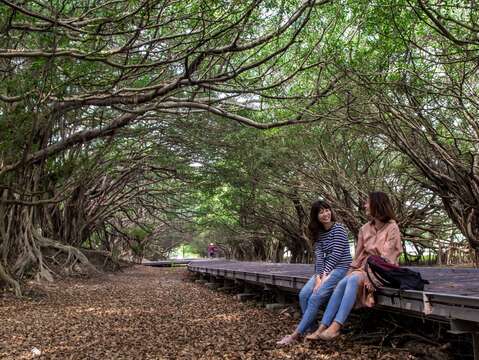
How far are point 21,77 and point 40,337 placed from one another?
12.8 ft

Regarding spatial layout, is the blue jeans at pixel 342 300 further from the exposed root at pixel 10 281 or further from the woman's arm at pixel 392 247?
the exposed root at pixel 10 281

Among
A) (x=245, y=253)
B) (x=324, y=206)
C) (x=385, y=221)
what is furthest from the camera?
(x=245, y=253)

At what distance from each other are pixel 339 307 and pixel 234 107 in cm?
654

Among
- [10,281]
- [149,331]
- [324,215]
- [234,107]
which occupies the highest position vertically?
[234,107]

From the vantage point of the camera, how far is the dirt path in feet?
13.9

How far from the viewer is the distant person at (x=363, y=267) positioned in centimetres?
412

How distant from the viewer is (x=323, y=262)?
15.6ft

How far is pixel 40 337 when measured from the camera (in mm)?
5125

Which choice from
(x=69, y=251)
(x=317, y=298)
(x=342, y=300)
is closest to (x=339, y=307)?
(x=342, y=300)

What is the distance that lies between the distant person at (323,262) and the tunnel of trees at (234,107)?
8.31 ft

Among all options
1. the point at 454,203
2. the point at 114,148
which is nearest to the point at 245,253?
the point at 114,148

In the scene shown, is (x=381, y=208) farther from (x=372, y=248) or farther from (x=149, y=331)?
(x=149, y=331)

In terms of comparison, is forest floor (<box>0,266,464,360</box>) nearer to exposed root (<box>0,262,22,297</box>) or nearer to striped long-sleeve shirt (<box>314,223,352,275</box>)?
exposed root (<box>0,262,22,297</box>)

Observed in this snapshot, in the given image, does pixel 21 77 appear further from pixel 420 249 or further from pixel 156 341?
pixel 420 249
